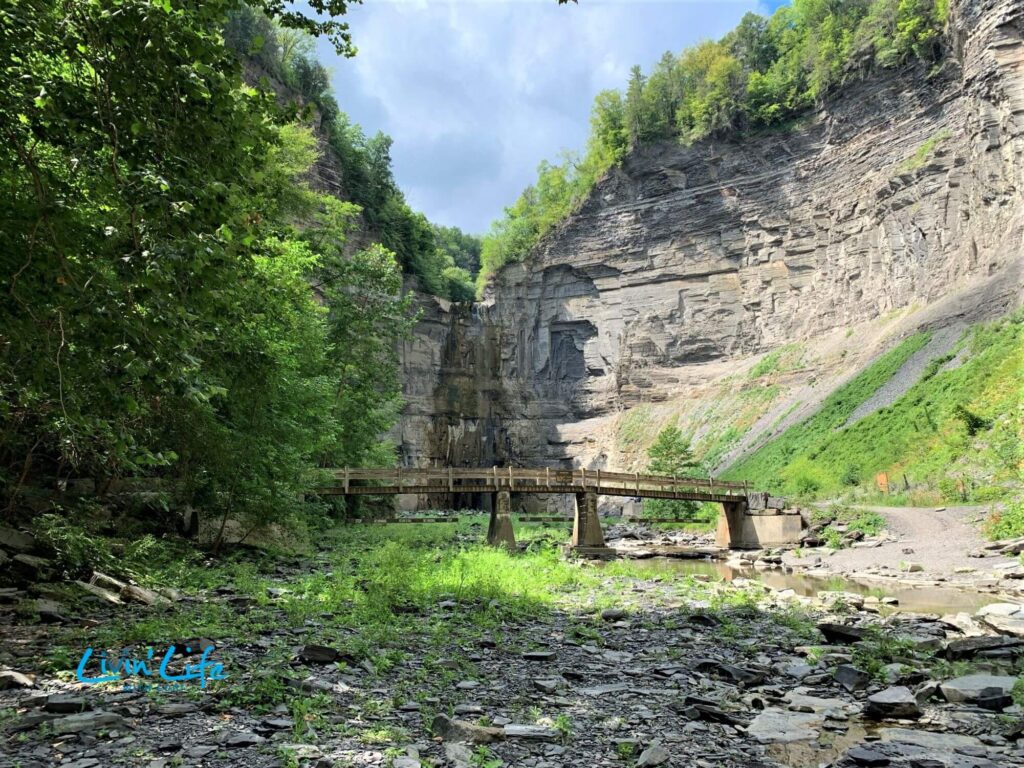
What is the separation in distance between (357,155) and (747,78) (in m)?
34.2

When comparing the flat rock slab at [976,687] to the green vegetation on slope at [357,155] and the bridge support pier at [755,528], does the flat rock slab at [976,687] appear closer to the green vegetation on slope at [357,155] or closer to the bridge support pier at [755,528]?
the bridge support pier at [755,528]

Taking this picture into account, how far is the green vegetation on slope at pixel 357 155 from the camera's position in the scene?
4934 centimetres

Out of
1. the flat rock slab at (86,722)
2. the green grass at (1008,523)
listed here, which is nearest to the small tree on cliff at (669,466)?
the green grass at (1008,523)

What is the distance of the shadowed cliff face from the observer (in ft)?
118

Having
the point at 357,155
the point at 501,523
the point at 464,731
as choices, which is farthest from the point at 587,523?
the point at 357,155

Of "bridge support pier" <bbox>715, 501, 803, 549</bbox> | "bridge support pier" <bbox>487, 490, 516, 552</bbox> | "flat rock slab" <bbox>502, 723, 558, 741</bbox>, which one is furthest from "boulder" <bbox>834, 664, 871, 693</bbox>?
"bridge support pier" <bbox>715, 501, 803, 549</bbox>

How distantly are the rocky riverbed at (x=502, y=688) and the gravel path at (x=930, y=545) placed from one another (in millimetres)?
6479

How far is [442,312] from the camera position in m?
59.2

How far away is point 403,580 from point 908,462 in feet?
80.1

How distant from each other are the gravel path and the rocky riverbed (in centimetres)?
648

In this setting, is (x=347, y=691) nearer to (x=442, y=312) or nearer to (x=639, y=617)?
(x=639, y=617)

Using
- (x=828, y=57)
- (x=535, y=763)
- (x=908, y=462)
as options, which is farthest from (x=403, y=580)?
(x=828, y=57)

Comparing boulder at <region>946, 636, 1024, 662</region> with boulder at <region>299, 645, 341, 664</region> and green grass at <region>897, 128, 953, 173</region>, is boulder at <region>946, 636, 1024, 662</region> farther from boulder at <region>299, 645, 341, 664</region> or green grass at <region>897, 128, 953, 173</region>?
green grass at <region>897, 128, 953, 173</region>

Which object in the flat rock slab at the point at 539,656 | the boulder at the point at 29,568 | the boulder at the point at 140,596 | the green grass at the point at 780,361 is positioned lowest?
the flat rock slab at the point at 539,656
